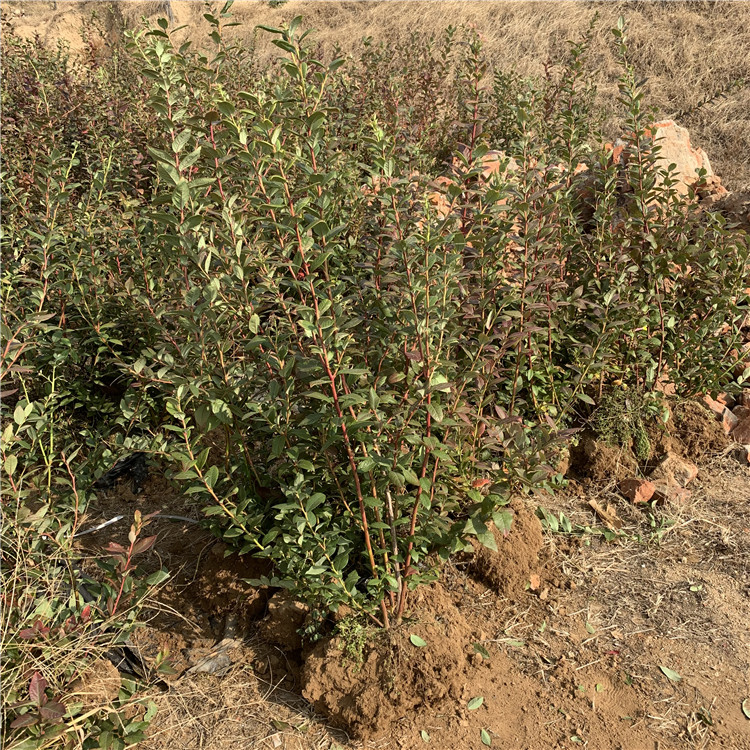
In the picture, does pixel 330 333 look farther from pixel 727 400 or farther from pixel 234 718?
pixel 727 400

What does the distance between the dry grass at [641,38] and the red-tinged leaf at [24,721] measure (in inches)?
258

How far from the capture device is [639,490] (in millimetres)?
3156

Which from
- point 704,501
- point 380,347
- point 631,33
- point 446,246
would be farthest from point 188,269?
point 631,33

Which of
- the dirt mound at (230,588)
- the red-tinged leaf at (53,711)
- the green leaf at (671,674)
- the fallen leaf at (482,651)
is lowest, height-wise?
the dirt mound at (230,588)

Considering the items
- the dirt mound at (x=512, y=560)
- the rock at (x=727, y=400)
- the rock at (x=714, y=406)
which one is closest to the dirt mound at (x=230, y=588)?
the dirt mound at (x=512, y=560)

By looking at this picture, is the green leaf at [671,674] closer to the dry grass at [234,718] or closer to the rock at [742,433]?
the dry grass at [234,718]

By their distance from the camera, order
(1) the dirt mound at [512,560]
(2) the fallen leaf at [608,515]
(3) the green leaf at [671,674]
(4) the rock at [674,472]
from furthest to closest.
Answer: (4) the rock at [674,472]
(2) the fallen leaf at [608,515]
(1) the dirt mound at [512,560]
(3) the green leaf at [671,674]

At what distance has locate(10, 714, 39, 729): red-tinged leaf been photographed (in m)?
1.84

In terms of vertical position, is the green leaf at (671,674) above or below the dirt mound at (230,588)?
above

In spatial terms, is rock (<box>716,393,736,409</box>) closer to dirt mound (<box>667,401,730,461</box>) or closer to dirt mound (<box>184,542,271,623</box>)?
dirt mound (<box>667,401,730,461</box>)

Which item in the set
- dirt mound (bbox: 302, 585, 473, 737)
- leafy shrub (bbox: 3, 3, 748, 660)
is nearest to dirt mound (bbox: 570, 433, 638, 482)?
leafy shrub (bbox: 3, 3, 748, 660)

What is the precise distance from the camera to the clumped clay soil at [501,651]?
2236mm

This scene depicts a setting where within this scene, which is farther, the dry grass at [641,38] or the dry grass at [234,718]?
the dry grass at [641,38]

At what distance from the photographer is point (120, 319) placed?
10.7ft
